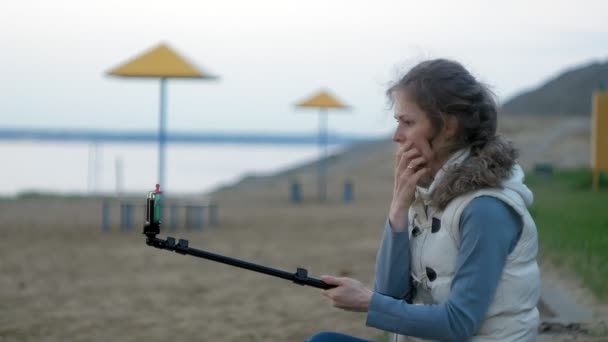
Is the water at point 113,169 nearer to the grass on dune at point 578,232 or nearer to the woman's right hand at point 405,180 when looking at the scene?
the grass on dune at point 578,232

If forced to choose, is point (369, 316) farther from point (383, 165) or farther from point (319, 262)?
point (383, 165)

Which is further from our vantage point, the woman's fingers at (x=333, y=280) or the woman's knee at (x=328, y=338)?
the woman's knee at (x=328, y=338)

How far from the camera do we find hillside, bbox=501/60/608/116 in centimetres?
4244

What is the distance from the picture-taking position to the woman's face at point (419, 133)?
97.4 inches

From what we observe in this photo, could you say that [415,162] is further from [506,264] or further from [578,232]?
[578,232]

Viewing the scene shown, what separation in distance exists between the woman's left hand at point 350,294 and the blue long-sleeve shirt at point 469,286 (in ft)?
0.08

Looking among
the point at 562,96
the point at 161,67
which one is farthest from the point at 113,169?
the point at 562,96

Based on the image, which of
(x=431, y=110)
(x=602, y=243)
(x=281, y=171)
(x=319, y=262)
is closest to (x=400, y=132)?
(x=431, y=110)

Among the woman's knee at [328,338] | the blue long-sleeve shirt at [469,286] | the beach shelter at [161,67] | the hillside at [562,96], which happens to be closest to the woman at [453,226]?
the blue long-sleeve shirt at [469,286]

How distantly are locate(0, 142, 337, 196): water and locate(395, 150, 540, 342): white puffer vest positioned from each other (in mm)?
14381

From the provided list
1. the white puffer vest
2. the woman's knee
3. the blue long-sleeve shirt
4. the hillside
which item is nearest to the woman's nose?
the white puffer vest

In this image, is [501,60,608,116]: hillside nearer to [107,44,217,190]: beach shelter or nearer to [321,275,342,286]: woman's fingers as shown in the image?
[107,44,217,190]: beach shelter

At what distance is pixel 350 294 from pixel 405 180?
13.0 inches

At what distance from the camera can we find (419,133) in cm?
249
